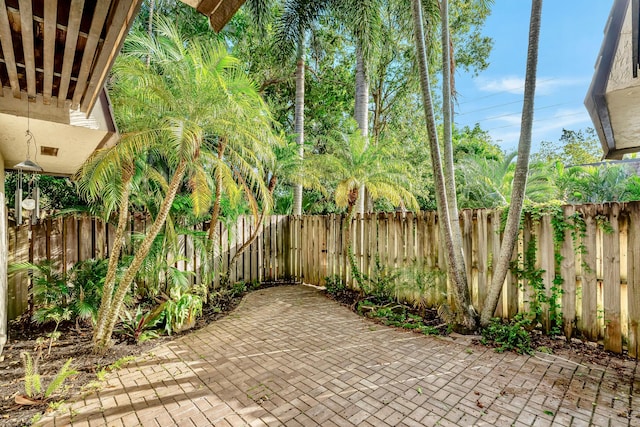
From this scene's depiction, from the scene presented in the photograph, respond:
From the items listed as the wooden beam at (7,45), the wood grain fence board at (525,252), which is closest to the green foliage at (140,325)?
the wooden beam at (7,45)

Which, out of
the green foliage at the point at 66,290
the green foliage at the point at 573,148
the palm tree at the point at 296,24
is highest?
the palm tree at the point at 296,24

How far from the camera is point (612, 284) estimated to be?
12.5ft

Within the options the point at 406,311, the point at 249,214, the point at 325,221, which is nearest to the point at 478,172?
the point at 325,221

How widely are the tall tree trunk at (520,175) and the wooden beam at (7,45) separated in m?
5.15

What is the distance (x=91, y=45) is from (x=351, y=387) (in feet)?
11.7

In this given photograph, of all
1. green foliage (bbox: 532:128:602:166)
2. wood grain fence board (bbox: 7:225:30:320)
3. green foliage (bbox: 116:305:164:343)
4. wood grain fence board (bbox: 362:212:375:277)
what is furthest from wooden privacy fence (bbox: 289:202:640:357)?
green foliage (bbox: 532:128:602:166)

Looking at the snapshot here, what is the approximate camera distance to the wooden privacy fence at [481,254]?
3.78m

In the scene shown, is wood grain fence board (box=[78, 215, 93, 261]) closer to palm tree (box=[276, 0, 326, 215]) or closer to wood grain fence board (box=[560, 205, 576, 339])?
palm tree (box=[276, 0, 326, 215])

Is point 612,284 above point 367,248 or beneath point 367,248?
beneath

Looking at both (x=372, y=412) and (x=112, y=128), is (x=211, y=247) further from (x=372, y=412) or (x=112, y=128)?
(x=372, y=412)

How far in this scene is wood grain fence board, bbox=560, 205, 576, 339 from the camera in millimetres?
4109

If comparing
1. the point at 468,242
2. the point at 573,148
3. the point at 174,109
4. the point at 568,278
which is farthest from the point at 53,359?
the point at 573,148

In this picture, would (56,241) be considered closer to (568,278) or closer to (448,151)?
(448,151)

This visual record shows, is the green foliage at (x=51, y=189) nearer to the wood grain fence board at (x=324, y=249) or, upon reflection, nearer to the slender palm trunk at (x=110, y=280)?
the slender palm trunk at (x=110, y=280)
